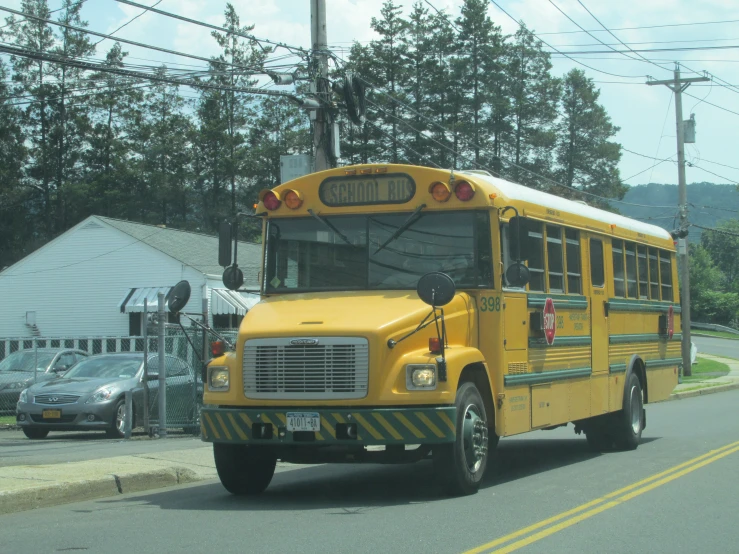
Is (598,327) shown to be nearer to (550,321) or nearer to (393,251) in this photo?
(550,321)

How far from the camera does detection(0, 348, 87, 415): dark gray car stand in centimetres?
2102

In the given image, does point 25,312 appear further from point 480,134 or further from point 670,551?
point 670,551

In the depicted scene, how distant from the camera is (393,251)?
32.3ft

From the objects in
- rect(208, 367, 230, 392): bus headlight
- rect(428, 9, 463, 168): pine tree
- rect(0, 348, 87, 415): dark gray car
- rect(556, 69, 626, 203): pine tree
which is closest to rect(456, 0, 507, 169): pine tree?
rect(428, 9, 463, 168): pine tree

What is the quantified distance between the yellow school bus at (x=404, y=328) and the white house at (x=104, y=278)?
22.5m

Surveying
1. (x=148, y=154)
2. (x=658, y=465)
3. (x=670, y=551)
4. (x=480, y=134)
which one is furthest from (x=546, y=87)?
(x=670, y=551)

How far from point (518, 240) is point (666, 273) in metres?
6.83

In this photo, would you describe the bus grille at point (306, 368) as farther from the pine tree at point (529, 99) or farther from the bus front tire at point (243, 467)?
the pine tree at point (529, 99)

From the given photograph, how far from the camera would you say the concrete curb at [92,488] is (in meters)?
9.03

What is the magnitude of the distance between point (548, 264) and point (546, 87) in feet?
164

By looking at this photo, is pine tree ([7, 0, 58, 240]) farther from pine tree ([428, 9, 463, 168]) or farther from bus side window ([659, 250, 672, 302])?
bus side window ([659, 250, 672, 302])

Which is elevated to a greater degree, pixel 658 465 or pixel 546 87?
pixel 546 87

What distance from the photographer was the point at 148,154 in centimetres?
5984

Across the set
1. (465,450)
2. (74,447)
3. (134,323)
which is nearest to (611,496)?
(465,450)
